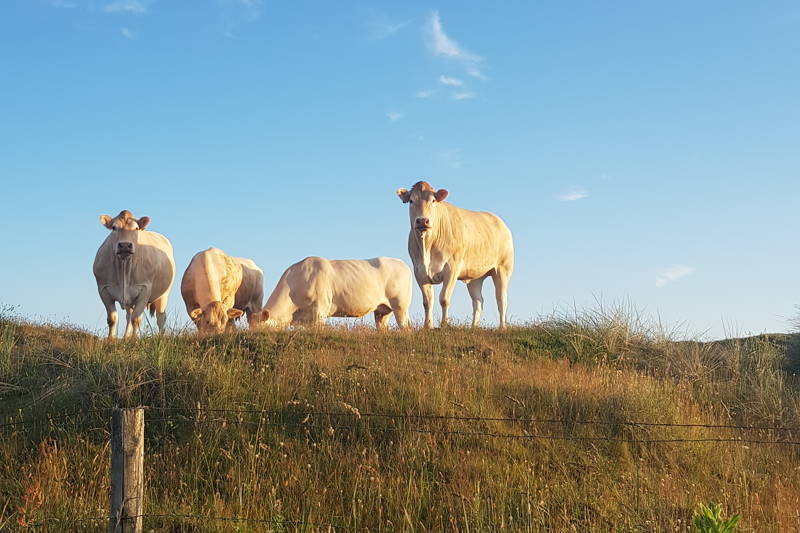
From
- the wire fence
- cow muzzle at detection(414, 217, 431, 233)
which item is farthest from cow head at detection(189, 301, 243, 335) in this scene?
the wire fence

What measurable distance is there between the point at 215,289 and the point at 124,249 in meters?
2.92

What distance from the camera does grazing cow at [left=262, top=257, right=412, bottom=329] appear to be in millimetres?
19328

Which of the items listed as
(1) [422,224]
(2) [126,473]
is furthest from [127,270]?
(2) [126,473]

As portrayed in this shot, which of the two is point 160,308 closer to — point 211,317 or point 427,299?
point 211,317

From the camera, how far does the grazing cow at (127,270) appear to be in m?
16.4

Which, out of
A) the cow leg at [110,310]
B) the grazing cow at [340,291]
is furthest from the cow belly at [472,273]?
the cow leg at [110,310]

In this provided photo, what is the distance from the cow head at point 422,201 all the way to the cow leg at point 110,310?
6.80 meters

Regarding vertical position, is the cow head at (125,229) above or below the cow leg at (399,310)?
above

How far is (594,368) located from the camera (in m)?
13.4

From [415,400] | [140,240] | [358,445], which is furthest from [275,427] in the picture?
[140,240]

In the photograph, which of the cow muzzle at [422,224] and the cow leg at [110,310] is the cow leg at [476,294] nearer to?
the cow muzzle at [422,224]

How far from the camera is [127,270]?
16.7m

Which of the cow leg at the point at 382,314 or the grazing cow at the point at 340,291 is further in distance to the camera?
the cow leg at the point at 382,314

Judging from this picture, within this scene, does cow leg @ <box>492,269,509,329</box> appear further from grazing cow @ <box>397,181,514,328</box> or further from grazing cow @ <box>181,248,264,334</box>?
grazing cow @ <box>181,248,264,334</box>
